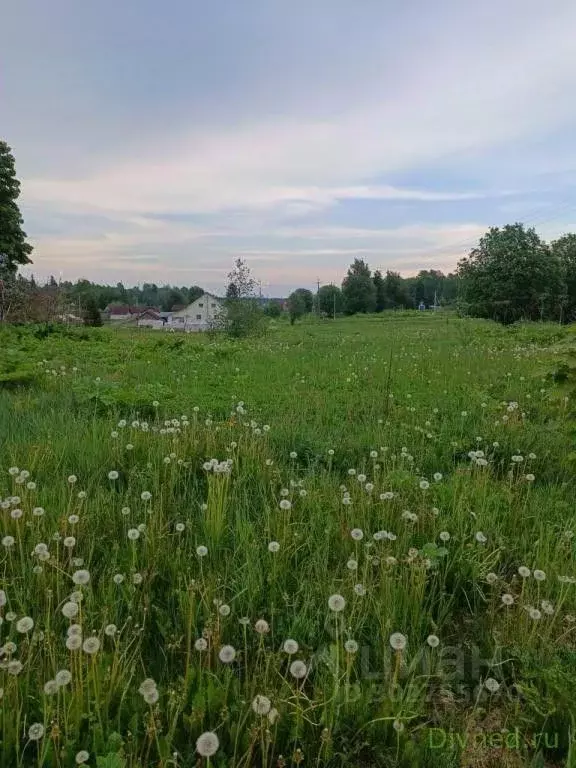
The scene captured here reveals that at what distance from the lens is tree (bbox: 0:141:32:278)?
28203mm

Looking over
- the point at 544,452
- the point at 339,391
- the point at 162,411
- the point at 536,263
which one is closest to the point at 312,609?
the point at 544,452

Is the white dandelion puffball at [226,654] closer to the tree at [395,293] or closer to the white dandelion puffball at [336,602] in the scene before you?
the white dandelion puffball at [336,602]

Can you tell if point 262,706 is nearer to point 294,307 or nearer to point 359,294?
point 294,307

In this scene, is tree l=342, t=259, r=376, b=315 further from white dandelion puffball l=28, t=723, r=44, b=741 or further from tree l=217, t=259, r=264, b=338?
white dandelion puffball l=28, t=723, r=44, b=741

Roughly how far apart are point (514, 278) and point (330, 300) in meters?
53.1

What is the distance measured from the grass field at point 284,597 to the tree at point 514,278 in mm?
39178

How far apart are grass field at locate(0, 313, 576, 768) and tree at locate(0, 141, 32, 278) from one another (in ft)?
96.5

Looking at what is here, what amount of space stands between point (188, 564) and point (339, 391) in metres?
4.99

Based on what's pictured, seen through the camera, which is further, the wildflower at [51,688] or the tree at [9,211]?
the tree at [9,211]

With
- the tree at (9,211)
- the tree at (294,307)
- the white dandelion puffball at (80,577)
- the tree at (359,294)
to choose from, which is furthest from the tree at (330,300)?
the white dandelion puffball at (80,577)

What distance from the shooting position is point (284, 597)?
204cm

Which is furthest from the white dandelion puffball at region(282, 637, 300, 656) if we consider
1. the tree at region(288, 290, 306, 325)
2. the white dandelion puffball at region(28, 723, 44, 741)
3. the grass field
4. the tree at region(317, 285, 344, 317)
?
the tree at region(317, 285, 344, 317)

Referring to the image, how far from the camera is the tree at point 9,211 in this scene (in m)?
28.2

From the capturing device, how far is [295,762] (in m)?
1.40
